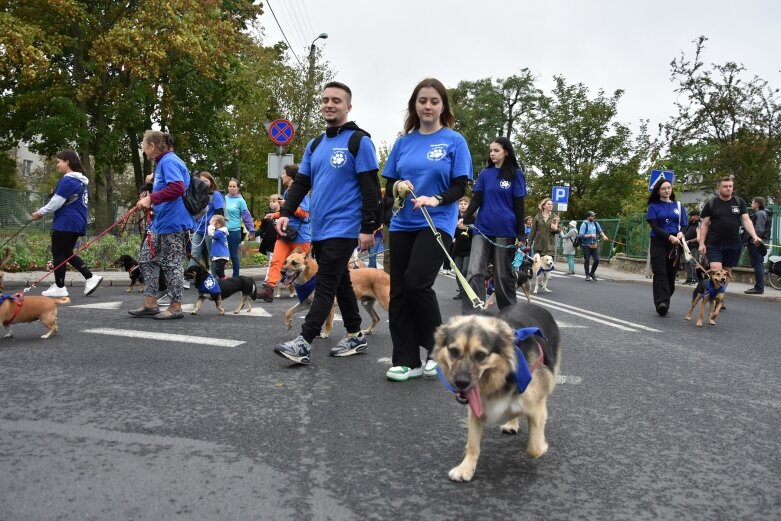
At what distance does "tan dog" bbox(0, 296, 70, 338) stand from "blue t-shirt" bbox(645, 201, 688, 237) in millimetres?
8064

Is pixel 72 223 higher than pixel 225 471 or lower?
higher

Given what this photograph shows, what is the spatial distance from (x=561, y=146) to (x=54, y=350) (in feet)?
138

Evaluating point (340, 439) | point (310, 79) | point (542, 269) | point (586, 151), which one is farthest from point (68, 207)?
point (586, 151)

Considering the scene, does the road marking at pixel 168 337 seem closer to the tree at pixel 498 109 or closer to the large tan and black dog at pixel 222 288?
the large tan and black dog at pixel 222 288

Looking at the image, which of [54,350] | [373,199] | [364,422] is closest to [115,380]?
[54,350]

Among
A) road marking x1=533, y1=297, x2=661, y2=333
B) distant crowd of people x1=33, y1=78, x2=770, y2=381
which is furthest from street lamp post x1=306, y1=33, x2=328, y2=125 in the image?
road marking x1=533, y1=297, x2=661, y2=333

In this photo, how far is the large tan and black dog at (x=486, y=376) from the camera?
2.95 m

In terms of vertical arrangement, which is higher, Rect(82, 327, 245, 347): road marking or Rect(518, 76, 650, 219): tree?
Rect(518, 76, 650, 219): tree

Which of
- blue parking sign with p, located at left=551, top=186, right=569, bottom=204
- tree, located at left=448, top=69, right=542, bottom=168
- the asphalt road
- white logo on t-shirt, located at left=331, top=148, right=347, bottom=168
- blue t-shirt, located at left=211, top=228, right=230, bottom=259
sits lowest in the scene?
the asphalt road

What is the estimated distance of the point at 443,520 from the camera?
261 centimetres

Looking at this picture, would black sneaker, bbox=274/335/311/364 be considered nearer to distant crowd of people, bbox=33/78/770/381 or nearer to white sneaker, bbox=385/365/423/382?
distant crowd of people, bbox=33/78/770/381

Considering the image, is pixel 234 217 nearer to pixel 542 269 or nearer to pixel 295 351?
pixel 542 269

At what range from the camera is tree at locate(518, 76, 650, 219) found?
141 feet

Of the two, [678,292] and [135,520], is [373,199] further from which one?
[678,292]
